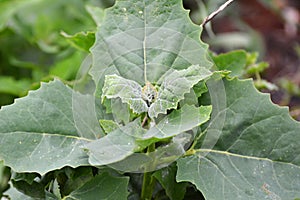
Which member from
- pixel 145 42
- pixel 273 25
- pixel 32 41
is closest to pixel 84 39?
pixel 145 42

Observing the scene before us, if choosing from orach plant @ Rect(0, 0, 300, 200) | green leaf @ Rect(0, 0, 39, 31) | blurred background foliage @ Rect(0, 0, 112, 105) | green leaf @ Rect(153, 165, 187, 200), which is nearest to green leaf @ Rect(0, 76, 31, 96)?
blurred background foliage @ Rect(0, 0, 112, 105)

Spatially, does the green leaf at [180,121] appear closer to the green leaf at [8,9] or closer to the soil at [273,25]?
the green leaf at [8,9]

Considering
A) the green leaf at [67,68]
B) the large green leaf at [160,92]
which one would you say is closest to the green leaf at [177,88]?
the large green leaf at [160,92]

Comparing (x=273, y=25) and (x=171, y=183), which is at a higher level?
(x=171, y=183)

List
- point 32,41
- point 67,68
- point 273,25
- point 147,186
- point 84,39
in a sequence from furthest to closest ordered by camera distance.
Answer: point 273,25
point 32,41
point 67,68
point 84,39
point 147,186

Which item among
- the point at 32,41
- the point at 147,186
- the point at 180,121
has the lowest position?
the point at 32,41

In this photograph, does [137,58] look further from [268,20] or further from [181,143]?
[268,20]

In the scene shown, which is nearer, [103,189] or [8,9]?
[103,189]

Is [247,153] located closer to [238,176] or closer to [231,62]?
[238,176]


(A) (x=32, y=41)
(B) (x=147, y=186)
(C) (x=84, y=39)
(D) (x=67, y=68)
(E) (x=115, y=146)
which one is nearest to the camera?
(E) (x=115, y=146)

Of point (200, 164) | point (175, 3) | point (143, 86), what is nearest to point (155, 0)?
point (175, 3)
